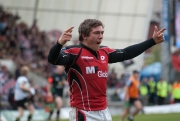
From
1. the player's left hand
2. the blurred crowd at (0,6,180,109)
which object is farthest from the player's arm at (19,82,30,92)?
the player's left hand

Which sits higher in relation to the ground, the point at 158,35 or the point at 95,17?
the point at 95,17

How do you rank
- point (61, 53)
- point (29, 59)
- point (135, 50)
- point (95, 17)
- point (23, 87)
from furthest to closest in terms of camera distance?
point (95, 17)
point (29, 59)
point (23, 87)
point (135, 50)
point (61, 53)

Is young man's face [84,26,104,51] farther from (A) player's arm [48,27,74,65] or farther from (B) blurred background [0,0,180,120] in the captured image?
(B) blurred background [0,0,180,120]

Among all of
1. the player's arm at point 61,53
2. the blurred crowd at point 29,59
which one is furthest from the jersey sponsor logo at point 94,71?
the blurred crowd at point 29,59

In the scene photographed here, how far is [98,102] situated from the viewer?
23.6ft

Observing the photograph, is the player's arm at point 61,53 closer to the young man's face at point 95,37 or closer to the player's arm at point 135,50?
the young man's face at point 95,37

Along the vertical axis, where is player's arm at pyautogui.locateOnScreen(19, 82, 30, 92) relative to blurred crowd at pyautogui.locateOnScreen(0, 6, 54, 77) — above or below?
below

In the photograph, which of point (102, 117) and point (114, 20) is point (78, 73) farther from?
point (114, 20)

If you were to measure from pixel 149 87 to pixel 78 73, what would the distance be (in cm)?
2670

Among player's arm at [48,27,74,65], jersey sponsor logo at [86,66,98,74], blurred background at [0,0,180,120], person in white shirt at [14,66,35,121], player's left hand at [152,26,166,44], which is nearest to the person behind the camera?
player's arm at [48,27,74,65]

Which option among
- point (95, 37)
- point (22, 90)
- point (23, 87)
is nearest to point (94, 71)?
point (95, 37)

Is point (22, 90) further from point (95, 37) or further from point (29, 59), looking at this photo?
point (29, 59)

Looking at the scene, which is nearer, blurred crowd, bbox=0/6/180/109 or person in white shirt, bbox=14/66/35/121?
person in white shirt, bbox=14/66/35/121

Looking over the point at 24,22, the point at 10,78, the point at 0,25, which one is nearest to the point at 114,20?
the point at 24,22
